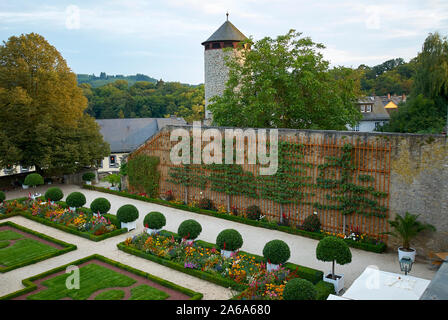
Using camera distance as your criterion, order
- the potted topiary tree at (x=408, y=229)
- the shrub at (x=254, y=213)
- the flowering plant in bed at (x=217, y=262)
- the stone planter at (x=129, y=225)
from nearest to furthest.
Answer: the flowering plant in bed at (x=217, y=262), the potted topiary tree at (x=408, y=229), the stone planter at (x=129, y=225), the shrub at (x=254, y=213)

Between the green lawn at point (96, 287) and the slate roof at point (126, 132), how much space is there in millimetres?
28007

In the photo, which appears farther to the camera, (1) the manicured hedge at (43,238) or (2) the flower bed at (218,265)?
(1) the manicured hedge at (43,238)

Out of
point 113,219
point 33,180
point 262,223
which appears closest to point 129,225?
point 113,219

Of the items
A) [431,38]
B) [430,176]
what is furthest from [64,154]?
[431,38]

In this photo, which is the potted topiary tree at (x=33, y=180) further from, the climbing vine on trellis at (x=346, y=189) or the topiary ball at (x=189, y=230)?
the climbing vine on trellis at (x=346, y=189)

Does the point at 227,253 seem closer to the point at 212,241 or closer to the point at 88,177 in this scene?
the point at 212,241

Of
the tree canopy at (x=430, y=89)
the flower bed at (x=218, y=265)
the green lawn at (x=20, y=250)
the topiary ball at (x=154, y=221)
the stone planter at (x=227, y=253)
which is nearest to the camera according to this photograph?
the flower bed at (x=218, y=265)

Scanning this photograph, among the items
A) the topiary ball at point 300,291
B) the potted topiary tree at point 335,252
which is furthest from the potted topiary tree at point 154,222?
the topiary ball at point 300,291

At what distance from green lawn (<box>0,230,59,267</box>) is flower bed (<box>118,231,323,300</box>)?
285 cm

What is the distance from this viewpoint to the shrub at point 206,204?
18.6 metres

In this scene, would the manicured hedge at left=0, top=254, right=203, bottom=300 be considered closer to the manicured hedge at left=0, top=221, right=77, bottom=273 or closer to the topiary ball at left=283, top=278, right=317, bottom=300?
the manicured hedge at left=0, top=221, right=77, bottom=273

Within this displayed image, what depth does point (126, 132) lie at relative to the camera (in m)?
40.3

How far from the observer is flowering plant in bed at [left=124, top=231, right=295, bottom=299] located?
10.4m

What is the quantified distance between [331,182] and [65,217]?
11.4 meters
